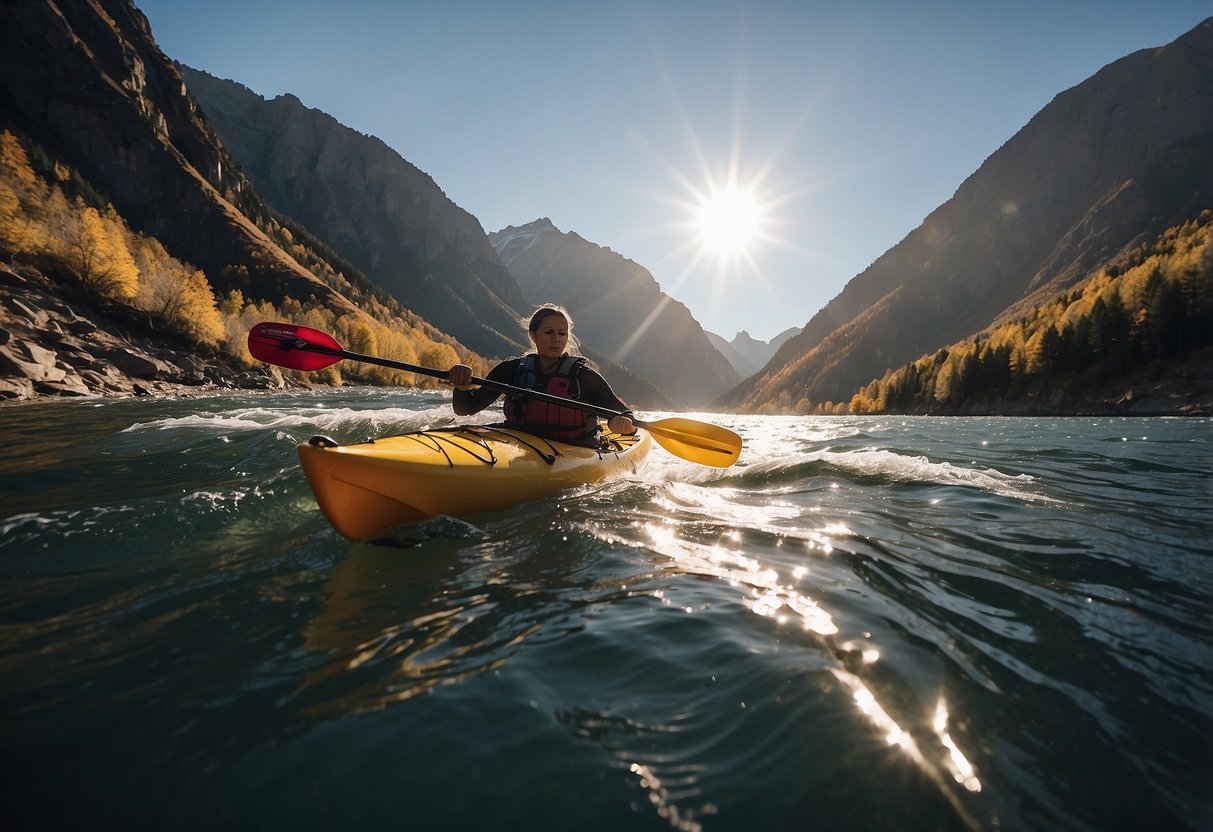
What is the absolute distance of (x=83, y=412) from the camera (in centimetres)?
1251

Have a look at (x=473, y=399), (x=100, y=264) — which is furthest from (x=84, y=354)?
(x=473, y=399)

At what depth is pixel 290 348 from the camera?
5.92m

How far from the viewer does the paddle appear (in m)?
5.69

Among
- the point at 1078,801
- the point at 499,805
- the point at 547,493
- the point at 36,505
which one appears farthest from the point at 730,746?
the point at 36,505

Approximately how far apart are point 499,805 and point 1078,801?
1.75 metres

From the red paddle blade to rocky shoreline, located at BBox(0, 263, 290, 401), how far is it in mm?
15250

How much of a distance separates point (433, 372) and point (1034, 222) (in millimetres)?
219513

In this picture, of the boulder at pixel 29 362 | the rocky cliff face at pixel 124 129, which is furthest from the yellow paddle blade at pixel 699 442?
the rocky cliff face at pixel 124 129

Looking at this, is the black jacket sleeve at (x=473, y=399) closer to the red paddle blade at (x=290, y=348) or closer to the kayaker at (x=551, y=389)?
the kayaker at (x=551, y=389)

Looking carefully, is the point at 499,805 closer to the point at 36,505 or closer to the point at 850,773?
the point at 850,773

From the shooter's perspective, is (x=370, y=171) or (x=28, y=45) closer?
(x=28, y=45)

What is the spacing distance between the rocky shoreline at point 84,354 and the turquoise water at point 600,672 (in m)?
16.8

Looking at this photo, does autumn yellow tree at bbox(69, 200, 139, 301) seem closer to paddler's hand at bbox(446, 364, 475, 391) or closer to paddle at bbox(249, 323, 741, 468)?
paddle at bbox(249, 323, 741, 468)

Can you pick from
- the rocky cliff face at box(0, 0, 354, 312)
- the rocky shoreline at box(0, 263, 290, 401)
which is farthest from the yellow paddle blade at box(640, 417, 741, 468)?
the rocky cliff face at box(0, 0, 354, 312)
